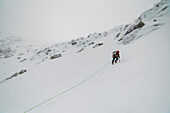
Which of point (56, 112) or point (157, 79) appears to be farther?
point (56, 112)

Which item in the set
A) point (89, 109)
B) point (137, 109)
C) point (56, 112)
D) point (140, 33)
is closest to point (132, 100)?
point (137, 109)

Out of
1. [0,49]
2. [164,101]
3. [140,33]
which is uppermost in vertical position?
[0,49]

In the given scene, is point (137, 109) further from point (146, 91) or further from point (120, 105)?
point (146, 91)

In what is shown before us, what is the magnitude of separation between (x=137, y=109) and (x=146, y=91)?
534mm

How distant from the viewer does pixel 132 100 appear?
5.27ft

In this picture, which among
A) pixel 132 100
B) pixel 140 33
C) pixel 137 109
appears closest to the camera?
pixel 137 109

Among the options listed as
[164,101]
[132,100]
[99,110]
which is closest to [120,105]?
[132,100]

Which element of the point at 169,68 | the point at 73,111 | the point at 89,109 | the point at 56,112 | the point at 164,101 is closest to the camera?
the point at 164,101

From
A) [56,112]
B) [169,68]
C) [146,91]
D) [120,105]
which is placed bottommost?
[56,112]

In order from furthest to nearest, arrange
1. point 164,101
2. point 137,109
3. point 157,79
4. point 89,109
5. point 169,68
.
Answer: point 89,109
point 169,68
point 157,79
point 137,109
point 164,101

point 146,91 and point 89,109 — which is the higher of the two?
point 146,91

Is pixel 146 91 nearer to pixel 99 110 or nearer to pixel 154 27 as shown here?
pixel 99 110

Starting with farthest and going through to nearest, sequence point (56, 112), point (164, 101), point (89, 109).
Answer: point (56, 112) < point (89, 109) < point (164, 101)

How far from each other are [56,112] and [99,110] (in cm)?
157
